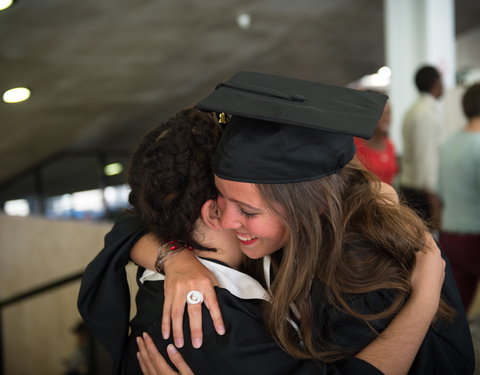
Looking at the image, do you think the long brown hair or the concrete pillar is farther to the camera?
the concrete pillar

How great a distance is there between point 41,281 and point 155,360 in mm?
6981

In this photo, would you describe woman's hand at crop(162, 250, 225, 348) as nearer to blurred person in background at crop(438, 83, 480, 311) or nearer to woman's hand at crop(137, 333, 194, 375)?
woman's hand at crop(137, 333, 194, 375)

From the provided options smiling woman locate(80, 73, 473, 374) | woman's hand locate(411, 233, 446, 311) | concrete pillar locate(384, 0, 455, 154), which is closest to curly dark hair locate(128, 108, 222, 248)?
smiling woman locate(80, 73, 473, 374)

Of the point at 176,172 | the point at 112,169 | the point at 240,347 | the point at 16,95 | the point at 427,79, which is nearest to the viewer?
the point at 240,347

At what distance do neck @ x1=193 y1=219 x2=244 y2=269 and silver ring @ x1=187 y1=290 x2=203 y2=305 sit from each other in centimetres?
20

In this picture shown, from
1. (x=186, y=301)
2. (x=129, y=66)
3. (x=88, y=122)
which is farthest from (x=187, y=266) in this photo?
(x=88, y=122)

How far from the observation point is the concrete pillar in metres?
4.97

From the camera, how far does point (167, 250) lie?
131 cm

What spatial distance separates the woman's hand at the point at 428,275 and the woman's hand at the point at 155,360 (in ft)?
1.76

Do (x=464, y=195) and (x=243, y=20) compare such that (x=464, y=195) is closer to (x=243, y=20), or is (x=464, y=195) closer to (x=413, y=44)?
(x=413, y=44)

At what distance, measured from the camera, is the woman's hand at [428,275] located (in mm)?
1164

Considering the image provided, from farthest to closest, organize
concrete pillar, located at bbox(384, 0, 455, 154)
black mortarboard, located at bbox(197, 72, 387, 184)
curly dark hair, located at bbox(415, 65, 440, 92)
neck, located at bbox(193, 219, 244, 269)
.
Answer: concrete pillar, located at bbox(384, 0, 455, 154), curly dark hair, located at bbox(415, 65, 440, 92), neck, located at bbox(193, 219, 244, 269), black mortarboard, located at bbox(197, 72, 387, 184)

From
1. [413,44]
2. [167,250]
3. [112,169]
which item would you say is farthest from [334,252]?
[112,169]

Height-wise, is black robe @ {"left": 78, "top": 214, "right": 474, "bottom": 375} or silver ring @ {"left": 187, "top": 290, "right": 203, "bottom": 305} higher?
silver ring @ {"left": 187, "top": 290, "right": 203, "bottom": 305}
